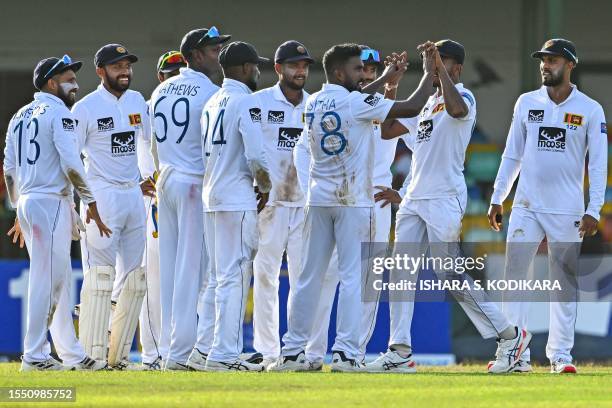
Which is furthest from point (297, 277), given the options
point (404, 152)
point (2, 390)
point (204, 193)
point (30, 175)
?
point (404, 152)

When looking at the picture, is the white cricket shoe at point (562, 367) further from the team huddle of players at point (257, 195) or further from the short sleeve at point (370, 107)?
the short sleeve at point (370, 107)

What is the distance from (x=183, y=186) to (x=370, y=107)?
1400 millimetres

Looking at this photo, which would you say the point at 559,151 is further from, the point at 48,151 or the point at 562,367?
the point at 48,151

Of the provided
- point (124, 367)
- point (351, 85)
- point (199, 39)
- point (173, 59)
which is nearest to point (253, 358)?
point (124, 367)

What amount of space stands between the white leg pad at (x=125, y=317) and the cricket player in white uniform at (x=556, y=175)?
256 centimetres

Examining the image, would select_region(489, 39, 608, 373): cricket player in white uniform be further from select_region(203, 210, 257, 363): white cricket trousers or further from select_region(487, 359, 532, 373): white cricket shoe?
select_region(203, 210, 257, 363): white cricket trousers

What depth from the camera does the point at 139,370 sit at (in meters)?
10.4

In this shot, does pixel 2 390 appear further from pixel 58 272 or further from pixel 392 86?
pixel 392 86

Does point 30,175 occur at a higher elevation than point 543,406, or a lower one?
higher

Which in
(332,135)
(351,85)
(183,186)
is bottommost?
(183,186)

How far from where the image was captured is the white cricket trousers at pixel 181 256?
10000mm

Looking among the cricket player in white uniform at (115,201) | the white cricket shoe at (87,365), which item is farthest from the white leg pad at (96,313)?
the white cricket shoe at (87,365)

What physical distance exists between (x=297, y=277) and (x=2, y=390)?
9.04 ft

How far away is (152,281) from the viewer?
36.1 feet
